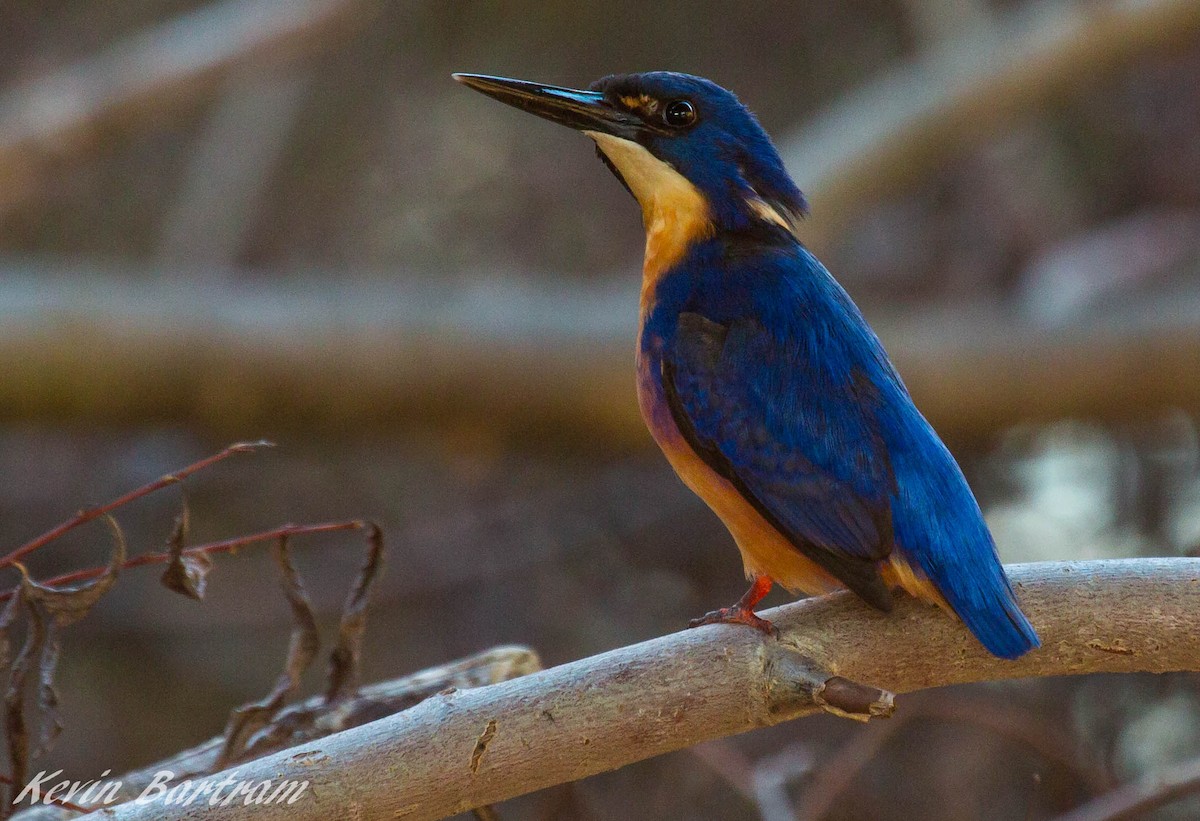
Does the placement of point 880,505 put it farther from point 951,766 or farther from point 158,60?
point 158,60

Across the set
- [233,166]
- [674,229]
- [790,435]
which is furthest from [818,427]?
[233,166]

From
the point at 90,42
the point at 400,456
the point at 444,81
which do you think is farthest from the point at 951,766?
the point at 90,42

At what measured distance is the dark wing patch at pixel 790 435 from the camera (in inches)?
96.7

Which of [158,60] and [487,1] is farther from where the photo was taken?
[487,1]

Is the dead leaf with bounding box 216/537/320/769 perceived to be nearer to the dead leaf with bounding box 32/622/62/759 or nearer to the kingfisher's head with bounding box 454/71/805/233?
the dead leaf with bounding box 32/622/62/759

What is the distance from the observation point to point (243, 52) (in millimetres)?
5930

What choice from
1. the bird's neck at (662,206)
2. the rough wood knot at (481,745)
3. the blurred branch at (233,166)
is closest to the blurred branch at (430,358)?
the blurred branch at (233,166)

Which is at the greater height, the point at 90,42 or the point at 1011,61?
the point at 90,42

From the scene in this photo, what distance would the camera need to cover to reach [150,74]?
5.80m

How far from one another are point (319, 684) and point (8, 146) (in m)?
2.43

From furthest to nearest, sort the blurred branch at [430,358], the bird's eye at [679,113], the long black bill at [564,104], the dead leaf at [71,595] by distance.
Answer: the blurred branch at [430,358] → the bird's eye at [679,113] → the long black bill at [564,104] → the dead leaf at [71,595]

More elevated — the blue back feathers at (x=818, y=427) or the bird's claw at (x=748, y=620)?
the blue back feathers at (x=818, y=427)

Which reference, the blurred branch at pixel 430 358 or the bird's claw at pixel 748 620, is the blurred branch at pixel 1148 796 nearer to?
the bird's claw at pixel 748 620

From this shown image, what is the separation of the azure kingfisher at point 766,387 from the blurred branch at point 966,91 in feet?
9.89
